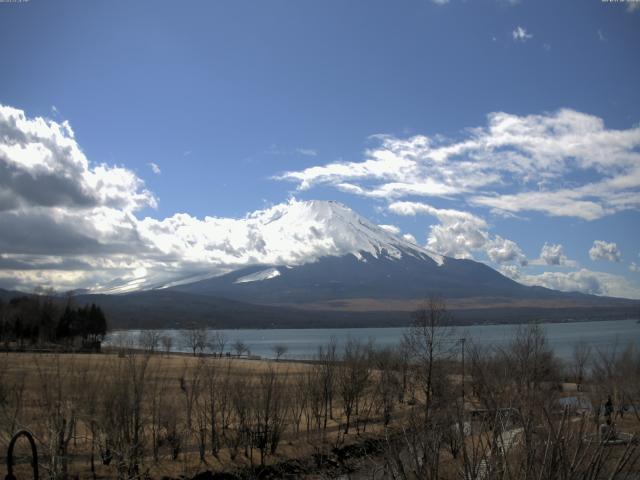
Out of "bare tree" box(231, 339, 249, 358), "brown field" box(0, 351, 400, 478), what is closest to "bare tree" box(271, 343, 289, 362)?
"bare tree" box(231, 339, 249, 358)

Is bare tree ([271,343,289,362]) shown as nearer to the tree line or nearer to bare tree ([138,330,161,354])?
bare tree ([138,330,161,354])

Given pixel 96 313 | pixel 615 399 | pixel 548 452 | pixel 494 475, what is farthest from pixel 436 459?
pixel 96 313

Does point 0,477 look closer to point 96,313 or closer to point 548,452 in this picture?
point 548,452

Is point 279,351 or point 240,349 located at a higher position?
point 279,351

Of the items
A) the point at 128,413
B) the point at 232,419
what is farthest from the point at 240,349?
the point at 128,413

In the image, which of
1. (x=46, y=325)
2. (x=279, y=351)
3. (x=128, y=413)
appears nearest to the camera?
(x=128, y=413)

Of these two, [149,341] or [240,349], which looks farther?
[240,349]

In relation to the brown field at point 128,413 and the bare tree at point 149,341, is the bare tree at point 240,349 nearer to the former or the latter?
the bare tree at point 149,341

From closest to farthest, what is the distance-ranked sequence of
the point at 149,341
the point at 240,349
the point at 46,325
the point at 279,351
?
the point at 149,341
the point at 46,325
the point at 279,351
the point at 240,349

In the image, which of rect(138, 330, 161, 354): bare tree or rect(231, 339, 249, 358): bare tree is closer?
rect(138, 330, 161, 354): bare tree

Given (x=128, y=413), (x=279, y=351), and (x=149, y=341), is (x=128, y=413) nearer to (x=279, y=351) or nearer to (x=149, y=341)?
(x=149, y=341)

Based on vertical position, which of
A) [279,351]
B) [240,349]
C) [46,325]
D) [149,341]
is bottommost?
[240,349]

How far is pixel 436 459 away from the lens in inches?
333

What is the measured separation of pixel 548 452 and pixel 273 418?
26.6 meters
